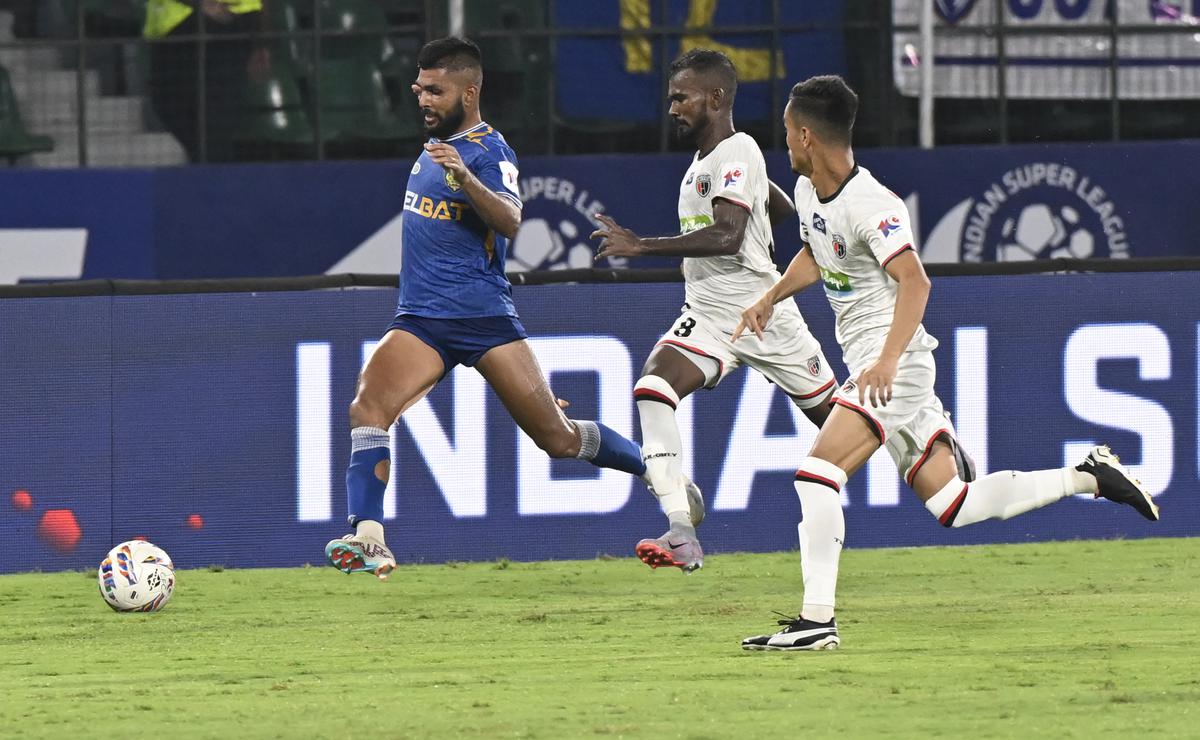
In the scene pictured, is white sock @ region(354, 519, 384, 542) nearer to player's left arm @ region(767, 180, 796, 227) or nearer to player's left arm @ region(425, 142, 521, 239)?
player's left arm @ region(425, 142, 521, 239)

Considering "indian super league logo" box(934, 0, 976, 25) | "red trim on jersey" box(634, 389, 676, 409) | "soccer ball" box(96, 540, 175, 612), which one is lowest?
"soccer ball" box(96, 540, 175, 612)

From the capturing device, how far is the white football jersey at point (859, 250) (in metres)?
7.86

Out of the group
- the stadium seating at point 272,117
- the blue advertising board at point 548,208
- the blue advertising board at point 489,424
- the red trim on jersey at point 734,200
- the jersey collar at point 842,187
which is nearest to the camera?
the jersey collar at point 842,187

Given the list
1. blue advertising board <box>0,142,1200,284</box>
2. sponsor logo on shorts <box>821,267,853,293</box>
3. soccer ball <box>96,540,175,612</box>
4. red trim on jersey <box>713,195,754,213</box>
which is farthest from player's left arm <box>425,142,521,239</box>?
blue advertising board <box>0,142,1200,284</box>

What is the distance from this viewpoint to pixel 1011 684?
7.10m

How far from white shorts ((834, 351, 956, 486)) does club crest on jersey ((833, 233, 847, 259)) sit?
418mm

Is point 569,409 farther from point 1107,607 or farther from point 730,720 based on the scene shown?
point 730,720

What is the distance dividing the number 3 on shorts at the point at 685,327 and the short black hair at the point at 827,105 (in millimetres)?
2017

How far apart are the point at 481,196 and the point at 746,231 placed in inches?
63.3

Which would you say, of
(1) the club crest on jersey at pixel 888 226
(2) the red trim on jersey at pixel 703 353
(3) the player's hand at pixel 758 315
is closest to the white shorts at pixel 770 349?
(2) the red trim on jersey at pixel 703 353

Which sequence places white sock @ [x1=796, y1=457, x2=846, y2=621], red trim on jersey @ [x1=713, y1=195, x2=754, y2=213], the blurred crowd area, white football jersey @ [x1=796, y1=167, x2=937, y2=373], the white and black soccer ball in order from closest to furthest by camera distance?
white sock @ [x1=796, y1=457, x2=846, y2=621]
white football jersey @ [x1=796, y1=167, x2=937, y2=373]
red trim on jersey @ [x1=713, y1=195, x2=754, y2=213]
the white and black soccer ball
the blurred crowd area

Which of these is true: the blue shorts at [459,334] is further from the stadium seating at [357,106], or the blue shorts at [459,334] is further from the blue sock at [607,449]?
the stadium seating at [357,106]

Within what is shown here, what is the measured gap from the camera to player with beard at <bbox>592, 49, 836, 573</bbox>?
9.66 m

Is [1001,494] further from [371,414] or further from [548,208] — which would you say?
[548,208]
